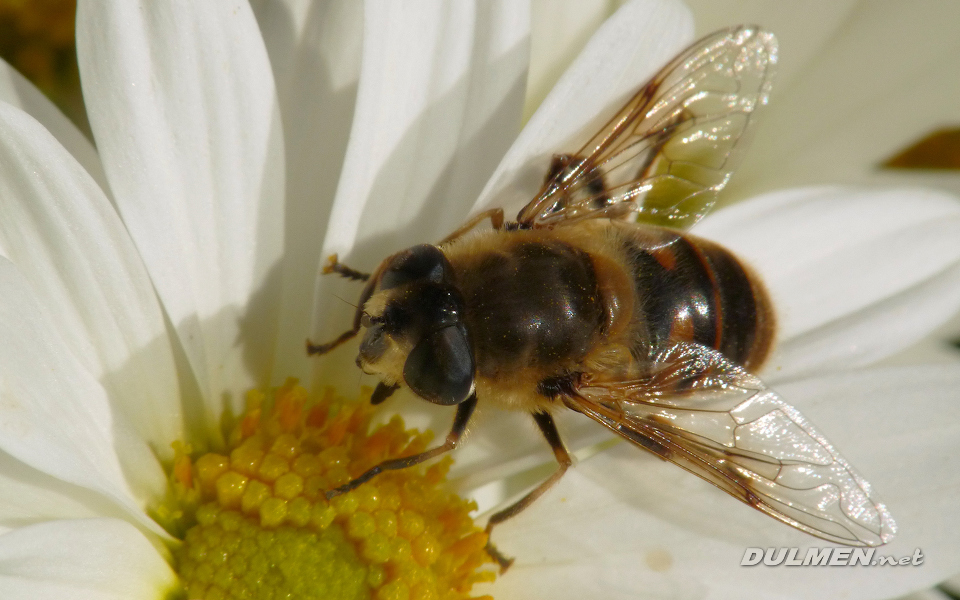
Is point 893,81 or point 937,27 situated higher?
point 937,27

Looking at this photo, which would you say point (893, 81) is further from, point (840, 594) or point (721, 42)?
point (840, 594)

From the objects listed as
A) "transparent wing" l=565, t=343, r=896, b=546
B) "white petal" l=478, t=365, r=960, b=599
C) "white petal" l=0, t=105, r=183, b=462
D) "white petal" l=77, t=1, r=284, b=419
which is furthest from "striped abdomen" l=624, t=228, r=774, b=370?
"white petal" l=0, t=105, r=183, b=462

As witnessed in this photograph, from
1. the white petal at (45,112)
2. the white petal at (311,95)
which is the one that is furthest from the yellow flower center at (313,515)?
the white petal at (45,112)

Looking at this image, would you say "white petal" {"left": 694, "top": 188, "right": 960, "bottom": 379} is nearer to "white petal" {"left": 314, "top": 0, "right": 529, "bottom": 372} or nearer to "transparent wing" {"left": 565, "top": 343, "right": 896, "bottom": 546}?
"transparent wing" {"left": 565, "top": 343, "right": 896, "bottom": 546}

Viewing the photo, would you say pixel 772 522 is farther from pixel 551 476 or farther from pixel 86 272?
pixel 86 272

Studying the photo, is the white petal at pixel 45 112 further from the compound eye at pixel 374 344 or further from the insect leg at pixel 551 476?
the insect leg at pixel 551 476

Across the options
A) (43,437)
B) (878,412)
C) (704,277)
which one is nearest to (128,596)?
(43,437)
